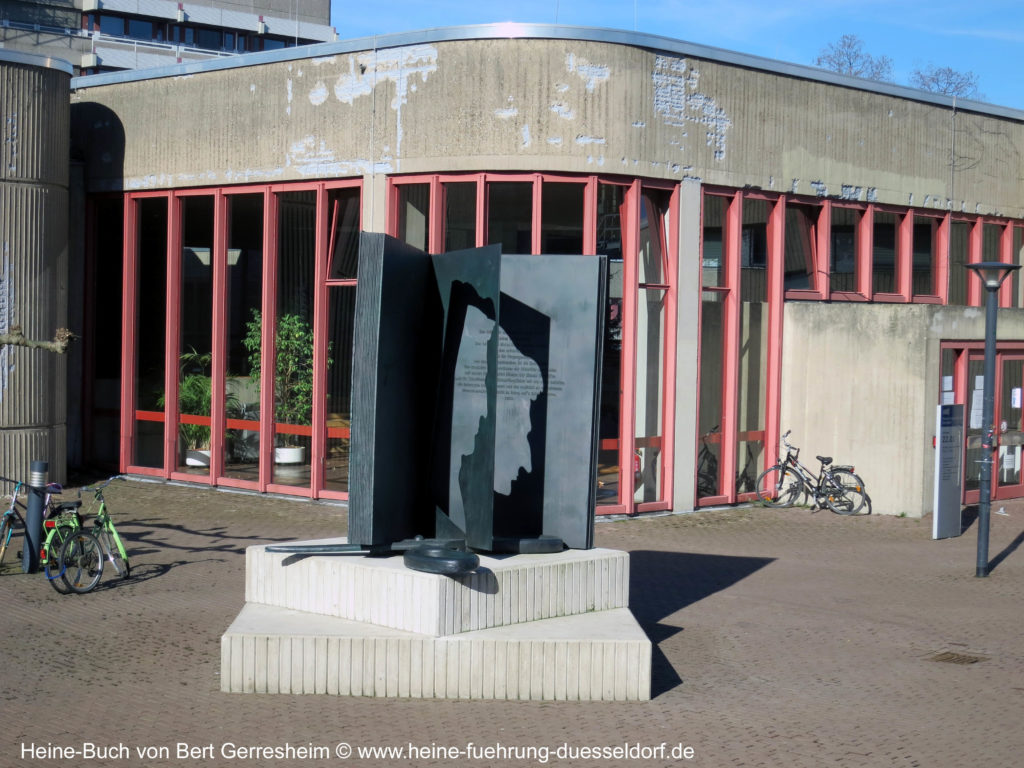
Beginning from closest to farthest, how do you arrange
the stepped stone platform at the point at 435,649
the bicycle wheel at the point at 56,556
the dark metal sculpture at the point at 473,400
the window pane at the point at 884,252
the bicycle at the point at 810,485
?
1. the stepped stone platform at the point at 435,649
2. the dark metal sculpture at the point at 473,400
3. the bicycle wheel at the point at 56,556
4. the bicycle at the point at 810,485
5. the window pane at the point at 884,252

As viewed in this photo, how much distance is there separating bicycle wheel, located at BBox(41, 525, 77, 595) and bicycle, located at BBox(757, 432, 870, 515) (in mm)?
10260

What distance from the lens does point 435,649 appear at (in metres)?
7.82

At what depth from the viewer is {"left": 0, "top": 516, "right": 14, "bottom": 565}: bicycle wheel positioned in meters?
11.6

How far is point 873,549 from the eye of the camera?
1437 cm

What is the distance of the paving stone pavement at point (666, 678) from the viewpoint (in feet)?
22.4

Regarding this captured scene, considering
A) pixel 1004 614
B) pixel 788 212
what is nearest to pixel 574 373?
pixel 1004 614

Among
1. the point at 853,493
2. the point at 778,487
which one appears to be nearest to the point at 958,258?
the point at 853,493

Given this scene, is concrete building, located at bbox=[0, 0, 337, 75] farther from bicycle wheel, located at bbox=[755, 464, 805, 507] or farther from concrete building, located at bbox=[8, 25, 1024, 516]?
bicycle wheel, located at bbox=[755, 464, 805, 507]

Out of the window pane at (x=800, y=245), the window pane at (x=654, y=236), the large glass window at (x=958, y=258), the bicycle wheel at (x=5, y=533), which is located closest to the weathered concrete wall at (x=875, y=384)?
the window pane at (x=800, y=245)

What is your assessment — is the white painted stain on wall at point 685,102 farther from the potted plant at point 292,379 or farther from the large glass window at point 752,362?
the potted plant at point 292,379

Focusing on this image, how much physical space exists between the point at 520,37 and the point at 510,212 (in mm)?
2232

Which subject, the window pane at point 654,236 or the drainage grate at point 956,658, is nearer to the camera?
the drainage grate at point 956,658

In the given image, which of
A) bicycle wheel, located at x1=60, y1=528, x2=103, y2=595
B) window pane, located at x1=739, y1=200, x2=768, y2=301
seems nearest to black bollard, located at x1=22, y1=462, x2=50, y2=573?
bicycle wheel, located at x1=60, y1=528, x2=103, y2=595

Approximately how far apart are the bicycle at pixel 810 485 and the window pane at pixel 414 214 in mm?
6149
